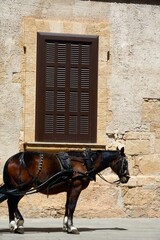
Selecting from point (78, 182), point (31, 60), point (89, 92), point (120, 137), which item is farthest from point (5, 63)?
point (78, 182)

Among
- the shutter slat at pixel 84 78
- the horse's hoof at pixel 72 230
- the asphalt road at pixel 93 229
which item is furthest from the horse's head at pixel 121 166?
the shutter slat at pixel 84 78

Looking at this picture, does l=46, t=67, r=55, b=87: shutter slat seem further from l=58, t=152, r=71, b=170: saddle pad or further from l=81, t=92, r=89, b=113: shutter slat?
l=58, t=152, r=71, b=170: saddle pad

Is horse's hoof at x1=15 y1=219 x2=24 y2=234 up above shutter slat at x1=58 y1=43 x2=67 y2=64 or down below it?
below

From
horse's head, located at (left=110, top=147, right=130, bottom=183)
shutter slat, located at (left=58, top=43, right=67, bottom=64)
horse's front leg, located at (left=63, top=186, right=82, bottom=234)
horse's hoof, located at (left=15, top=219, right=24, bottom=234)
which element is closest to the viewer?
horse's hoof, located at (left=15, top=219, right=24, bottom=234)

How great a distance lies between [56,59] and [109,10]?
1427mm

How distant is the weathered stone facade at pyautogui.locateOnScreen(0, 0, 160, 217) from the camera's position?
13016 mm

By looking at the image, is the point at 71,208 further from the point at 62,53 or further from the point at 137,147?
the point at 62,53

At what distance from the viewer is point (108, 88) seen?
527 inches

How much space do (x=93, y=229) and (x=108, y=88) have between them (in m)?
3.22

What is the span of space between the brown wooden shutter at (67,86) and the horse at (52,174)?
251 cm

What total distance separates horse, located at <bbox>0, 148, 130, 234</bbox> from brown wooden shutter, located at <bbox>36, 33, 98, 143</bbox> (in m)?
2.51

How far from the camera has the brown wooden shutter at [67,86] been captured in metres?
13.2

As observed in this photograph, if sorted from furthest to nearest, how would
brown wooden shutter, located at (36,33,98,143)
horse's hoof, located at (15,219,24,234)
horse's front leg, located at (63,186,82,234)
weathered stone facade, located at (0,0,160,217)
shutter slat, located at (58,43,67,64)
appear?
shutter slat, located at (58,43,67,64) < brown wooden shutter, located at (36,33,98,143) < weathered stone facade, located at (0,0,160,217) < horse's front leg, located at (63,186,82,234) < horse's hoof, located at (15,219,24,234)

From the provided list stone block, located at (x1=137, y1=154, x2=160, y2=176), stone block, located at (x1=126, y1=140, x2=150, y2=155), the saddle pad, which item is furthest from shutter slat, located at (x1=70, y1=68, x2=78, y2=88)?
the saddle pad
